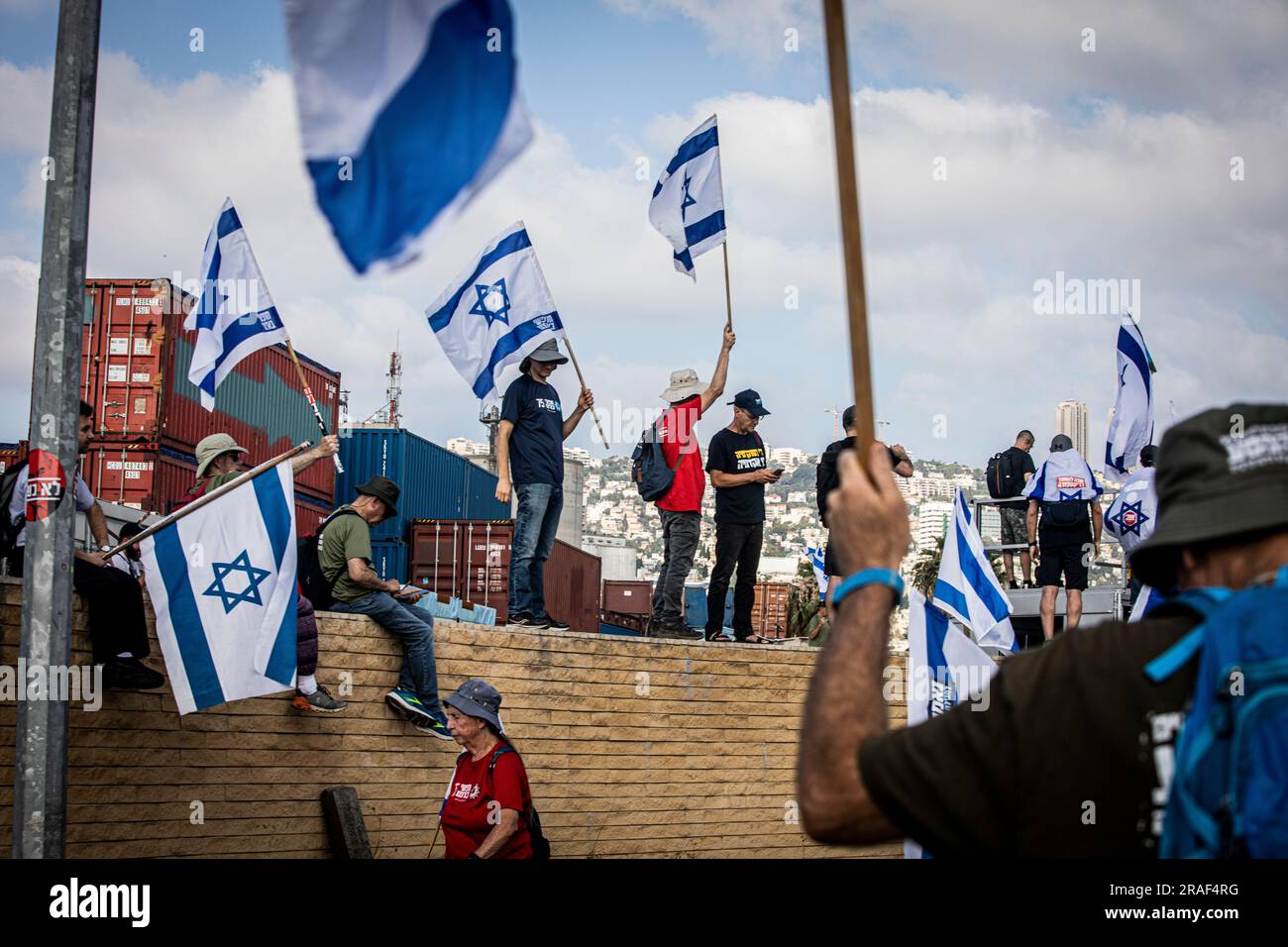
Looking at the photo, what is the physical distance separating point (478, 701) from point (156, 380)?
14.1 metres

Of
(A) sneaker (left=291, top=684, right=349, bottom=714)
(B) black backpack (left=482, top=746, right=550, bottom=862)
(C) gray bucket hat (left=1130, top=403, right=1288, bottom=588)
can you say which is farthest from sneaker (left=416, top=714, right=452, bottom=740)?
(C) gray bucket hat (left=1130, top=403, right=1288, bottom=588)

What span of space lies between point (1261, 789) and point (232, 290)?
762 centimetres

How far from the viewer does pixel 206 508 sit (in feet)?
23.5

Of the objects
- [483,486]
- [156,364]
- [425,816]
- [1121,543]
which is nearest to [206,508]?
[425,816]

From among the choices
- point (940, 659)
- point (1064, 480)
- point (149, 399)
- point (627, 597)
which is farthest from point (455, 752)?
point (627, 597)

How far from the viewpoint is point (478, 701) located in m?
6.75

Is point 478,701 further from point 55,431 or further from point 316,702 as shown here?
point 55,431

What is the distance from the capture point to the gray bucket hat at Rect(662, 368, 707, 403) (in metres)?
11.2

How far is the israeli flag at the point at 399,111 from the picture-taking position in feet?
10.3

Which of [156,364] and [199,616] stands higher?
[156,364]

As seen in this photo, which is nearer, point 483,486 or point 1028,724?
point 1028,724

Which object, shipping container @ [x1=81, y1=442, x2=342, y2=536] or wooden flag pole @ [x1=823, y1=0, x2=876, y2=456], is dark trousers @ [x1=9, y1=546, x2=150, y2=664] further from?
shipping container @ [x1=81, y1=442, x2=342, y2=536]
